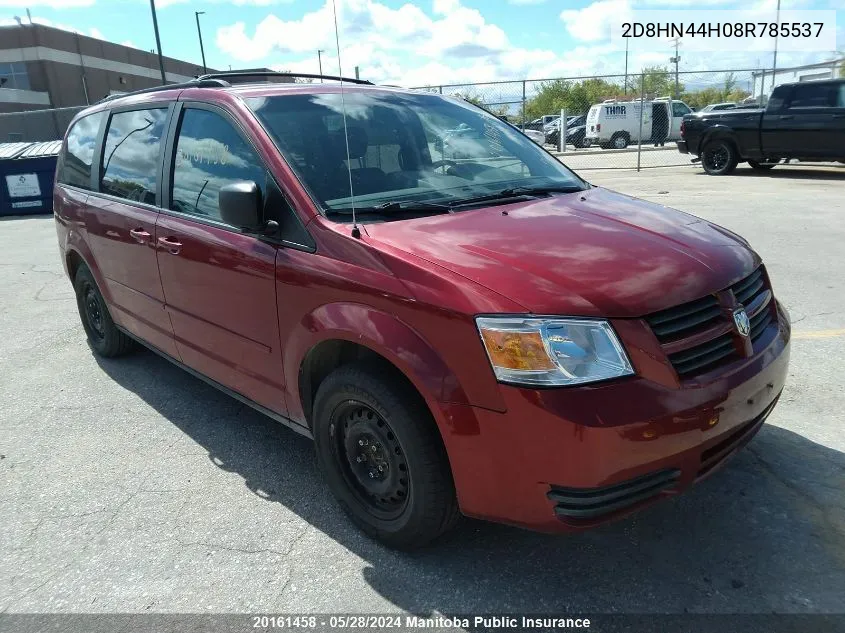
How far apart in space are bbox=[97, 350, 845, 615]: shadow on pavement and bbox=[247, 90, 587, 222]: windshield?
1.41 meters

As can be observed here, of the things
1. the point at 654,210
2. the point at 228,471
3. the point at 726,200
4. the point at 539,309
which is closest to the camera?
the point at 539,309

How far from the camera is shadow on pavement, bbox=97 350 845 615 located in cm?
241

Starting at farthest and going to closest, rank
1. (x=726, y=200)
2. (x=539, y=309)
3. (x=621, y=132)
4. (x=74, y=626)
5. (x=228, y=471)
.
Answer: (x=621, y=132) → (x=726, y=200) → (x=228, y=471) → (x=74, y=626) → (x=539, y=309)

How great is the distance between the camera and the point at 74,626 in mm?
2428

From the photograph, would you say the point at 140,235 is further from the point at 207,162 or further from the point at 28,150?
the point at 28,150

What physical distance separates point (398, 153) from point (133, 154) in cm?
188

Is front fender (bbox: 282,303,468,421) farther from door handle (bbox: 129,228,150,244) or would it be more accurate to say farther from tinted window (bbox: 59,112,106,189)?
tinted window (bbox: 59,112,106,189)

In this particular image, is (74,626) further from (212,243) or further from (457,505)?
(212,243)

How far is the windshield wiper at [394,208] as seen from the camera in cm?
280

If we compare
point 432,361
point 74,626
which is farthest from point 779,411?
point 74,626

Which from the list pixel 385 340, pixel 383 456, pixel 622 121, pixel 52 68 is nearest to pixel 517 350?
pixel 385 340

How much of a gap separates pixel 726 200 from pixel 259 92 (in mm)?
10022

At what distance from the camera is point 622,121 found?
3025 cm

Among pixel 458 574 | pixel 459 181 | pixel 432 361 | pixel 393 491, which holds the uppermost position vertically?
pixel 459 181
